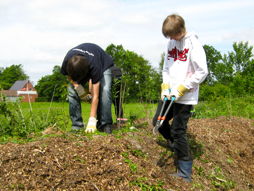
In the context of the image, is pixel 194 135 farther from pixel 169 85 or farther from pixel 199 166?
pixel 169 85

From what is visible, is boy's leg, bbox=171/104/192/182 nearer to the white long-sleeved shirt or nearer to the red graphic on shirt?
the white long-sleeved shirt

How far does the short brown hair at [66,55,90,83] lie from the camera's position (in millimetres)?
3561

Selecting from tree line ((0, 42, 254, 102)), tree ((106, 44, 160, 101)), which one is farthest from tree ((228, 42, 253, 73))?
tree ((106, 44, 160, 101))

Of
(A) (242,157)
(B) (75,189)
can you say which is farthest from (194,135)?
(B) (75,189)

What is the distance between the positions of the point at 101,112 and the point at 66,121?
862 millimetres

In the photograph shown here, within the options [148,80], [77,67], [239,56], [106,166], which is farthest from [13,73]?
[106,166]

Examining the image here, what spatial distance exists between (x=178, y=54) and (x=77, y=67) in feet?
4.18

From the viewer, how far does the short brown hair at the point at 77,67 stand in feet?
11.7

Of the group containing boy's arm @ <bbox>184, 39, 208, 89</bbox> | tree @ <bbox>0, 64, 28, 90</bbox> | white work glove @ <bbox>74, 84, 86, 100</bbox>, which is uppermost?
tree @ <bbox>0, 64, 28, 90</bbox>

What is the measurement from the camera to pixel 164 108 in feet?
11.4

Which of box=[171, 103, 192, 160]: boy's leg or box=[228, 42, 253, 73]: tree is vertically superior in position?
box=[228, 42, 253, 73]: tree

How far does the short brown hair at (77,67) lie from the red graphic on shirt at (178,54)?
1.10m

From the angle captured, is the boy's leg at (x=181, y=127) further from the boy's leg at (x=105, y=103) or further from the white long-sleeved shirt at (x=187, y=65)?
the boy's leg at (x=105, y=103)

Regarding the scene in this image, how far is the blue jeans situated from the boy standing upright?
1.02m
